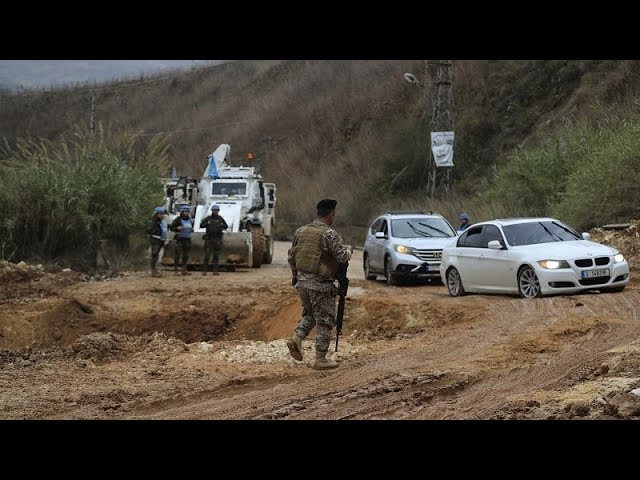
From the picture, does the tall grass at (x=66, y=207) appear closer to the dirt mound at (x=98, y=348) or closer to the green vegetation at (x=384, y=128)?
the green vegetation at (x=384, y=128)

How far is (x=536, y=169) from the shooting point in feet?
101

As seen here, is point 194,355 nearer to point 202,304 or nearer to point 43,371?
point 43,371

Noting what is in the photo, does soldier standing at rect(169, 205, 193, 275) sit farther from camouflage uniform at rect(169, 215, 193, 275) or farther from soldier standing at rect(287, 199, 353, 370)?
soldier standing at rect(287, 199, 353, 370)

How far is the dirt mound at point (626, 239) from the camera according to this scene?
2160 cm

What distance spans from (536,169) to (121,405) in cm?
2331

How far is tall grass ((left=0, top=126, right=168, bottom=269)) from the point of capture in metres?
26.8

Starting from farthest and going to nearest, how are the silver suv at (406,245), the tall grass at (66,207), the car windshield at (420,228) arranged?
the tall grass at (66,207), the car windshield at (420,228), the silver suv at (406,245)

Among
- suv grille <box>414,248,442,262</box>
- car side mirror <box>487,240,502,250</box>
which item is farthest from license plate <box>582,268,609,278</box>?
suv grille <box>414,248,442,262</box>

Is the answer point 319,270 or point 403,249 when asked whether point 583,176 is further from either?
point 319,270

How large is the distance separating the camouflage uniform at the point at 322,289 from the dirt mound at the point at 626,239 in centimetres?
1147

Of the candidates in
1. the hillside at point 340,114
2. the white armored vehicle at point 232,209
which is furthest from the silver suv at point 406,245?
the hillside at point 340,114

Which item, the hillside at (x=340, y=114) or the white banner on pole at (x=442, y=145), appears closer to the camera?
the white banner on pole at (x=442, y=145)

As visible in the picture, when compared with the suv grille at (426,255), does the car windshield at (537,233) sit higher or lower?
higher

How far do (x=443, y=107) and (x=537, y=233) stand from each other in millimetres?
17247
